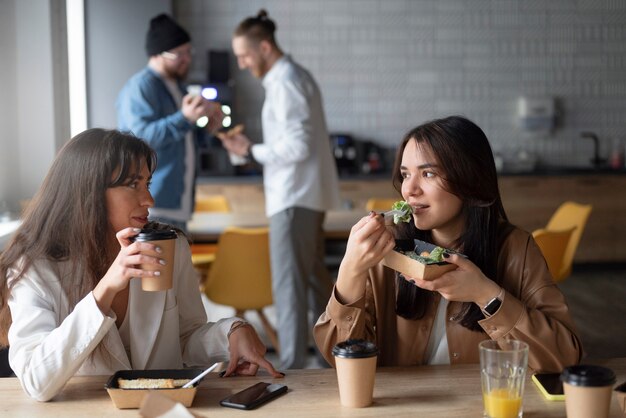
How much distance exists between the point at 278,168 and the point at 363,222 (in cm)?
255

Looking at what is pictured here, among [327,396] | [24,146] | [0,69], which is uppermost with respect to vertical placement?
[0,69]

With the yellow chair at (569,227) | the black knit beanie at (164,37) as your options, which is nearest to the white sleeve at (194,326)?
the black knit beanie at (164,37)

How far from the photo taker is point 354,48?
25.9 ft

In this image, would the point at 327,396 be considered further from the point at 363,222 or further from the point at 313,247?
Answer: the point at 313,247

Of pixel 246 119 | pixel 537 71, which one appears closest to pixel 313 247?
pixel 246 119

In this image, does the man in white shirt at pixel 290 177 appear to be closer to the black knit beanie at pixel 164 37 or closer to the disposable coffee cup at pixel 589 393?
the black knit beanie at pixel 164 37

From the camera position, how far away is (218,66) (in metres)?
7.66

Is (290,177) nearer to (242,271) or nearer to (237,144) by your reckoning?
(237,144)

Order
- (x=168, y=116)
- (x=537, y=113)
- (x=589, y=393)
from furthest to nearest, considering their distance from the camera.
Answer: (x=537, y=113) → (x=168, y=116) → (x=589, y=393)

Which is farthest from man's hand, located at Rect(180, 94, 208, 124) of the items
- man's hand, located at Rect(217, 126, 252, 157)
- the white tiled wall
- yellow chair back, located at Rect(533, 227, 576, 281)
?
the white tiled wall

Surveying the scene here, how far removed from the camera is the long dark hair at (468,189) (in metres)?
2.12

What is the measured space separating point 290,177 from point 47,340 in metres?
2.63

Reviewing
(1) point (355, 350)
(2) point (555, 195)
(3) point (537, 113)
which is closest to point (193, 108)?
(1) point (355, 350)

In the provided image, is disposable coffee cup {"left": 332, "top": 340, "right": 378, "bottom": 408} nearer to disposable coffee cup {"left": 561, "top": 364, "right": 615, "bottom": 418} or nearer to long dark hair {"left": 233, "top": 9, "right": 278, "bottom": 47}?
disposable coffee cup {"left": 561, "top": 364, "right": 615, "bottom": 418}
